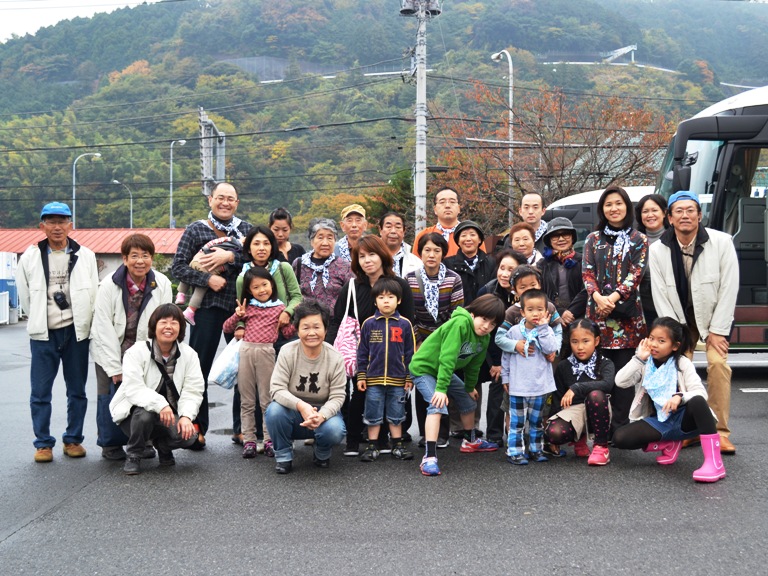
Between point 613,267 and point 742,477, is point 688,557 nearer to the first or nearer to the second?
point 742,477

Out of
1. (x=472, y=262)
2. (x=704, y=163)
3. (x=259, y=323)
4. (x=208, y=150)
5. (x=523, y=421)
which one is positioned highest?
(x=208, y=150)

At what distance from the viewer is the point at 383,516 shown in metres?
4.81

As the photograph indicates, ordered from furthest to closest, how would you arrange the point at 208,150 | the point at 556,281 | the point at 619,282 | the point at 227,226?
the point at 208,150 → the point at 227,226 → the point at 556,281 → the point at 619,282

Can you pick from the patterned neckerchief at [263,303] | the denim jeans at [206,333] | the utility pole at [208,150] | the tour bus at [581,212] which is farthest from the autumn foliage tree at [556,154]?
the patterned neckerchief at [263,303]

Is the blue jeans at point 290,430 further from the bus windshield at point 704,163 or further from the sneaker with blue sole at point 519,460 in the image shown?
the bus windshield at point 704,163

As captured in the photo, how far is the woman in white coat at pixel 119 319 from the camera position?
248 inches

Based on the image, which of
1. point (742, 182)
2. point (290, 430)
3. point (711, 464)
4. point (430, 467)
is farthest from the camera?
point (742, 182)

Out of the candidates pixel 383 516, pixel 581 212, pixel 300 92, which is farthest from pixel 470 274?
pixel 300 92

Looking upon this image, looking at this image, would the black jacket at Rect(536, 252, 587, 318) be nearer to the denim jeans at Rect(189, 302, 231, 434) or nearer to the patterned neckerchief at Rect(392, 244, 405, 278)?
the patterned neckerchief at Rect(392, 244, 405, 278)

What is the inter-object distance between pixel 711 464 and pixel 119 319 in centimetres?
447

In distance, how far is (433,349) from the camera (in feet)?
20.1

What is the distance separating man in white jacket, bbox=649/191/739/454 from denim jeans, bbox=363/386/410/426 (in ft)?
6.90

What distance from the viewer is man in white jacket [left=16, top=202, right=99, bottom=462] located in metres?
6.36

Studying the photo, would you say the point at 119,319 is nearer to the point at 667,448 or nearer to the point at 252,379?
the point at 252,379
